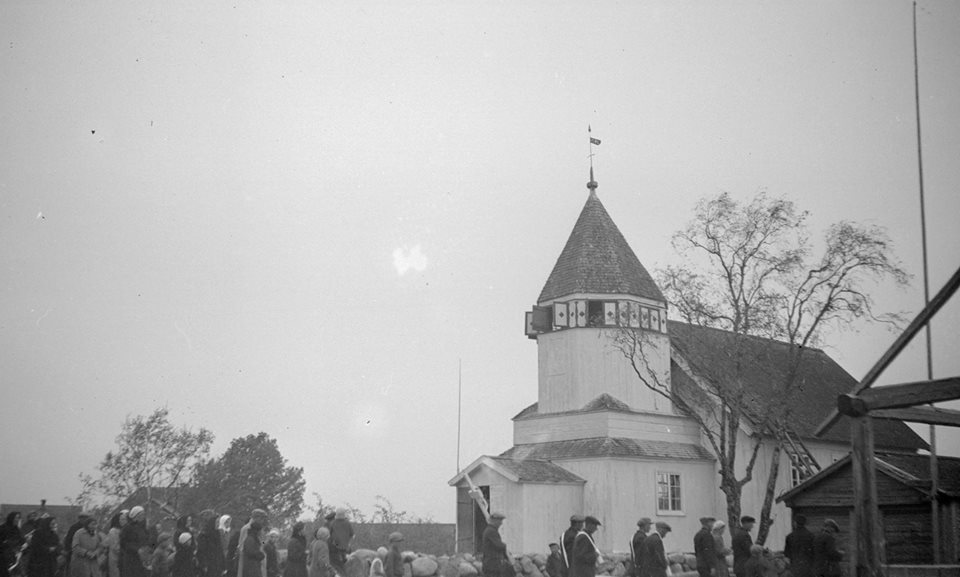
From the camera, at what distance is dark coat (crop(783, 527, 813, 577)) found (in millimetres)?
14367

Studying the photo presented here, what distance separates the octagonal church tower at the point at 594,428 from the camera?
30562 millimetres

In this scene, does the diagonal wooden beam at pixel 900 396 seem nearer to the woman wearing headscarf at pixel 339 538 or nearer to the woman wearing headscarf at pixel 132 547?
the woman wearing headscarf at pixel 339 538

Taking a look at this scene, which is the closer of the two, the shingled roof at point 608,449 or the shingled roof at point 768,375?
the shingled roof at point 608,449

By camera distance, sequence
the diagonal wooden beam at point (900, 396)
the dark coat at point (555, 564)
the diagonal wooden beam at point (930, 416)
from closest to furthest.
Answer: the diagonal wooden beam at point (900, 396) < the diagonal wooden beam at point (930, 416) < the dark coat at point (555, 564)

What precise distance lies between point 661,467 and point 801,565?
18283 mm

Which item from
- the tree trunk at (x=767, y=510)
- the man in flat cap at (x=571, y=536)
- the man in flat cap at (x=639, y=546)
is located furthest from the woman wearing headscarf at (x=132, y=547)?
the tree trunk at (x=767, y=510)

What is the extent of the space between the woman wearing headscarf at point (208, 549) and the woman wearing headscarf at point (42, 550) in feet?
8.19

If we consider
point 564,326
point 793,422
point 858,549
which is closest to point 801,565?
point 858,549

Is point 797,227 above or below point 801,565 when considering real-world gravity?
above

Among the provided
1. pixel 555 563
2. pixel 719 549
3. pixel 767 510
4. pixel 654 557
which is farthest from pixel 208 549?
pixel 767 510

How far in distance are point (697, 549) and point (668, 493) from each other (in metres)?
17.2

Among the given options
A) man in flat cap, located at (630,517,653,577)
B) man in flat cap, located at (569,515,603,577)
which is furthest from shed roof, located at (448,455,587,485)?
man in flat cap, located at (569,515,603,577)

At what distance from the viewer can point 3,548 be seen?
15.0 meters

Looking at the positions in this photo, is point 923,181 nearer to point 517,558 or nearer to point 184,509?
point 517,558
